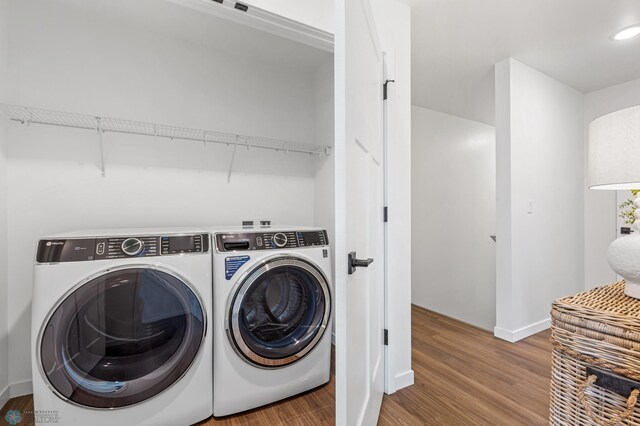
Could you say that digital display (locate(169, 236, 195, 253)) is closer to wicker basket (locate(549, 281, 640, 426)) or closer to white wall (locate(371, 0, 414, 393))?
white wall (locate(371, 0, 414, 393))

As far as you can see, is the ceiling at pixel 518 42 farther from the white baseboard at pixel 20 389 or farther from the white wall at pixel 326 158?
the white baseboard at pixel 20 389

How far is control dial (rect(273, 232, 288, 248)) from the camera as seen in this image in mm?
1628

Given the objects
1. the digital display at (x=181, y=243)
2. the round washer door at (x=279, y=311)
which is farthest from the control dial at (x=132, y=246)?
the round washer door at (x=279, y=311)

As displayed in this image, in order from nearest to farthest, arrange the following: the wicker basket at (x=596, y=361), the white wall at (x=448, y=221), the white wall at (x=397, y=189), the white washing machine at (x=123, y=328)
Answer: the wicker basket at (x=596, y=361) < the white washing machine at (x=123, y=328) < the white wall at (x=397, y=189) < the white wall at (x=448, y=221)

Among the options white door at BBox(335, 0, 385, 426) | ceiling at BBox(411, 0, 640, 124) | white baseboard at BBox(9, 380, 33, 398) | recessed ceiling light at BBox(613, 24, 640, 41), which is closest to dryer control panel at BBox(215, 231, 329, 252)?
white door at BBox(335, 0, 385, 426)

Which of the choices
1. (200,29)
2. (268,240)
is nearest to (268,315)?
(268,240)

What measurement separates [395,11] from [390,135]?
2.60 feet

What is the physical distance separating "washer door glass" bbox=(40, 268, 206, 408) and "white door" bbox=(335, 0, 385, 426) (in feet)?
2.74

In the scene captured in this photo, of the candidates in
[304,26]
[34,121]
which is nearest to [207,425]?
[34,121]

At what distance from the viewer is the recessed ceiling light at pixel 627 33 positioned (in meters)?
2.03

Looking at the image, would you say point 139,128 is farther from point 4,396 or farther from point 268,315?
point 4,396

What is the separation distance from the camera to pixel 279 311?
164 cm

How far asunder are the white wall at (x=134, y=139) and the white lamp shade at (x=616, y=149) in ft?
6.52

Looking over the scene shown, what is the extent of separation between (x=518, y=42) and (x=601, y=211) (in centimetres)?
212
